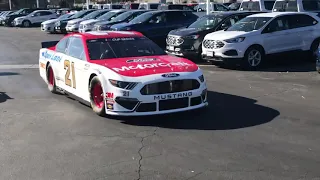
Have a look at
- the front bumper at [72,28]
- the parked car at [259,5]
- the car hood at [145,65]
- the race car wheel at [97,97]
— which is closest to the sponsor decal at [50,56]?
the car hood at [145,65]

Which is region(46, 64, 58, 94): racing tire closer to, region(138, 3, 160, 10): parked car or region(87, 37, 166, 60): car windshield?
region(87, 37, 166, 60): car windshield

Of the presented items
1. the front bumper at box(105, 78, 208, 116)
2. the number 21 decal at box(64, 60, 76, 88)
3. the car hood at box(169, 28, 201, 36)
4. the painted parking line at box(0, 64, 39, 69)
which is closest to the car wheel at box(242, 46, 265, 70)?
the car hood at box(169, 28, 201, 36)

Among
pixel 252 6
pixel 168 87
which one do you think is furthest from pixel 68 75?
pixel 252 6

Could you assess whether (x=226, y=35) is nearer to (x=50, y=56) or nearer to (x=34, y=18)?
(x=50, y=56)

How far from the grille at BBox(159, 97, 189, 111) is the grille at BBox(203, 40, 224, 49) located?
601cm

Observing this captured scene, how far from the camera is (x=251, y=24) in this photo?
45.0 ft

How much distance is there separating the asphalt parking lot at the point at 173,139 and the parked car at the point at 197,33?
4.99m

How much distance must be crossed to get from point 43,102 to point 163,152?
413cm

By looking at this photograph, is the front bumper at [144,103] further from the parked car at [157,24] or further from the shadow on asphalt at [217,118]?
the parked car at [157,24]

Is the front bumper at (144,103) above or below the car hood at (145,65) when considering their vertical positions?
below

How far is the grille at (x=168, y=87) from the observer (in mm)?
7082

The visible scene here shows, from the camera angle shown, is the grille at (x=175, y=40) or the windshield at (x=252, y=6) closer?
the grille at (x=175, y=40)

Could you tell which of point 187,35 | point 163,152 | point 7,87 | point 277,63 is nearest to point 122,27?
point 187,35

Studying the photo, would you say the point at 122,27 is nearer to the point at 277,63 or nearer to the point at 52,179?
the point at 277,63
